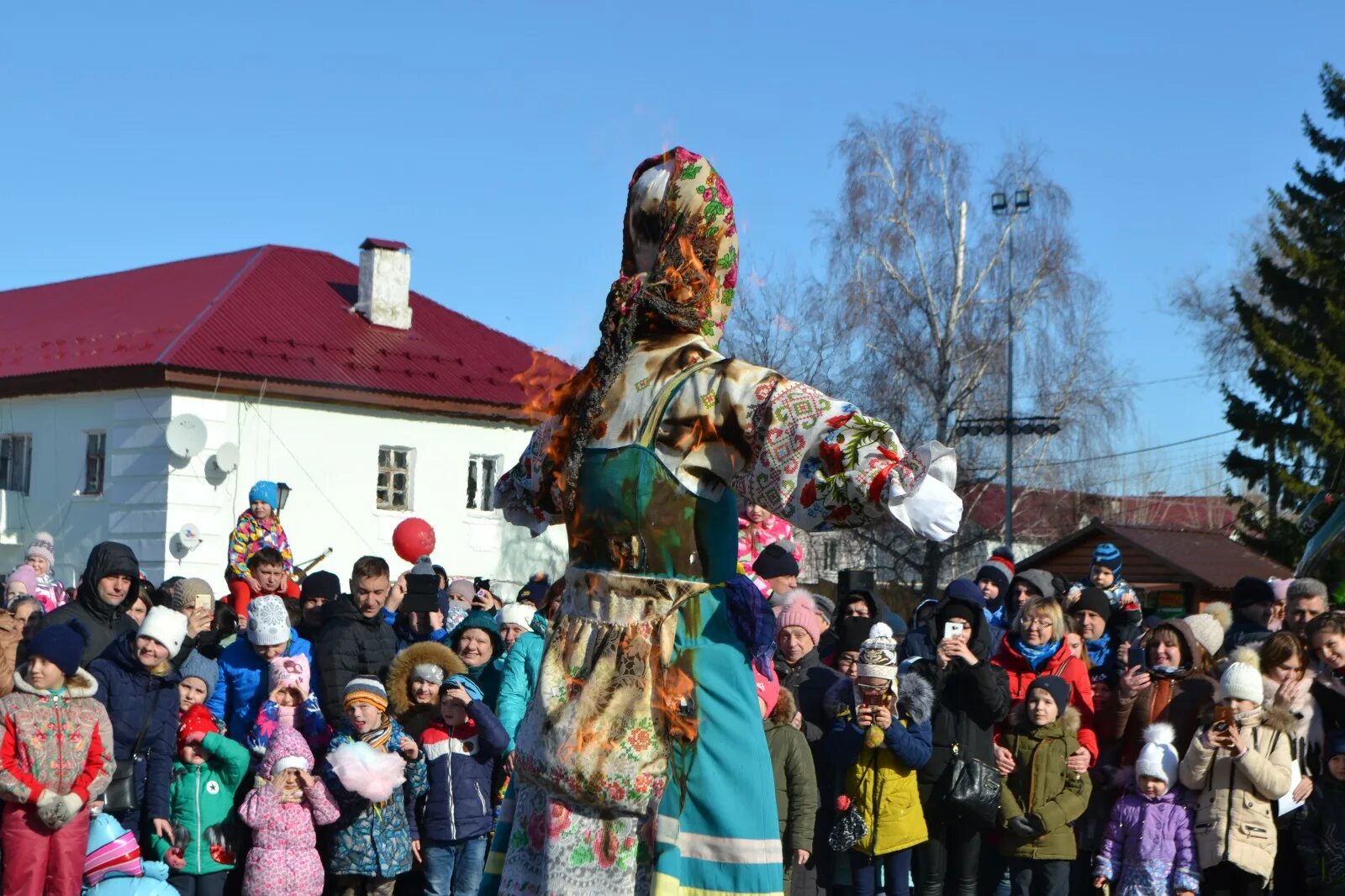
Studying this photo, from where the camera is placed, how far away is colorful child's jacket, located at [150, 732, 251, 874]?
26.0 ft

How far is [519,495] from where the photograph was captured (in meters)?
4.46

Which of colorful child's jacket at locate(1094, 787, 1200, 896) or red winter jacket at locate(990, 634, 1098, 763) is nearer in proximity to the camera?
colorful child's jacket at locate(1094, 787, 1200, 896)

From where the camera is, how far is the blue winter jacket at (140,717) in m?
7.98

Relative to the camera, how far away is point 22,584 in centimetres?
1263

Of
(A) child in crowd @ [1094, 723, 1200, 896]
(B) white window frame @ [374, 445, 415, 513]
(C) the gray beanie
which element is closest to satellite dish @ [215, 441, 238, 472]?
(B) white window frame @ [374, 445, 415, 513]

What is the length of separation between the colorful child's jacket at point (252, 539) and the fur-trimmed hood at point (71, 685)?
3315mm

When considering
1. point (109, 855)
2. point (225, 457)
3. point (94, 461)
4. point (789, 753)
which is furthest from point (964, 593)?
point (94, 461)

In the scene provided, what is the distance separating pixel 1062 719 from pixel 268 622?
4.04m

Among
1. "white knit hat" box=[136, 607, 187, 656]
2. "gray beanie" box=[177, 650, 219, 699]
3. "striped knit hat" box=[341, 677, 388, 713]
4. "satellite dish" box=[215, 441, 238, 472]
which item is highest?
"satellite dish" box=[215, 441, 238, 472]

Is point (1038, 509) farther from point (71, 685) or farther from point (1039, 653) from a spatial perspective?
point (71, 685)

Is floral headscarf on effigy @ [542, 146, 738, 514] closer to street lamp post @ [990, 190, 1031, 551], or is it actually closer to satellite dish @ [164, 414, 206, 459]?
satellite dish @ [164, 414, 206, 459]

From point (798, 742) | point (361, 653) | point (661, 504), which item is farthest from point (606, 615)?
point (361, 653)

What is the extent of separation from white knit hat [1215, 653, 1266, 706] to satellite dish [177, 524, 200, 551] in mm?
19577

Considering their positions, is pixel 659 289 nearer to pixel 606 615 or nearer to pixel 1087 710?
pixel 606 615
